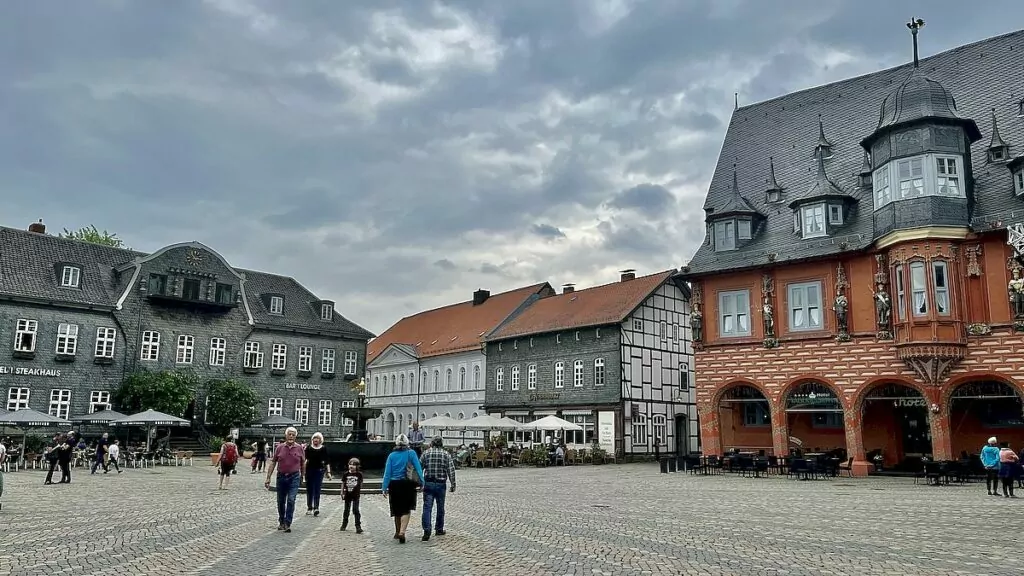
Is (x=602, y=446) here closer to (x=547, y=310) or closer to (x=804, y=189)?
(x=547, y=310)

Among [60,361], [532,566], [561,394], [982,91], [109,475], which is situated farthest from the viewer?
[561,394]

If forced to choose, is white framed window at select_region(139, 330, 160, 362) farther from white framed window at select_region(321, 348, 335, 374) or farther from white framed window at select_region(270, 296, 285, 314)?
white framed window at select_region(321, 348, 335, 374)

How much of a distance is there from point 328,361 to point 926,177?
34.1m

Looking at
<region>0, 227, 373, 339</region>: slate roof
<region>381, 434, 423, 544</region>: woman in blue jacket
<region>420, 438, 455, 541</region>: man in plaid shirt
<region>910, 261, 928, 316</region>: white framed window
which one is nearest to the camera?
<region>381, 434, 423, 544</region>: woman in blue jacket

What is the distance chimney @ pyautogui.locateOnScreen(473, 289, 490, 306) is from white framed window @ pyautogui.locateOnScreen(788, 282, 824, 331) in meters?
31.7

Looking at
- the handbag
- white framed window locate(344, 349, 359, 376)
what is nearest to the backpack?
the handbag

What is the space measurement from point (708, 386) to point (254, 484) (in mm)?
17642

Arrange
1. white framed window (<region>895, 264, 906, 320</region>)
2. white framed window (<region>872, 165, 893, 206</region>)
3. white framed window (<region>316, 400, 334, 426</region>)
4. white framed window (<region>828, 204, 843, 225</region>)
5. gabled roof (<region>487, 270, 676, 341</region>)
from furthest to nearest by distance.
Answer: white framed window (<region>316, 400, 334, 426</region>)
gabled roof (<region>487, 270, 676, 341</region>)
white framed window (<region>828, 204, 843, 225</region>)
white framed window (<region>872, 165, 893, 206</region>)
white framed window (<region>895, 264, 906, 320</region>)

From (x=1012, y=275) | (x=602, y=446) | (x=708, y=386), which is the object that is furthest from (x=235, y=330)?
(x=1012, y=275)

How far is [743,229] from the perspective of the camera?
1270 inches

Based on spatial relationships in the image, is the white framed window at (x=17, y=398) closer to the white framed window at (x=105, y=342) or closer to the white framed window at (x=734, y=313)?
the white framed window at (x=105, y=342)

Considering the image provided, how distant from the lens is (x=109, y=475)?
2719cm

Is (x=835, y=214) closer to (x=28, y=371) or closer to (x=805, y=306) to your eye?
(x=805, y=306)

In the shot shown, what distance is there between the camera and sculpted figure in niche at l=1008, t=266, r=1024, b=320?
24.7 m
